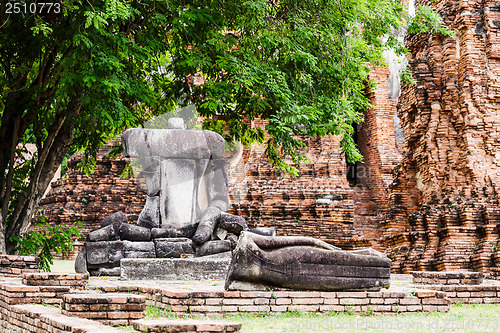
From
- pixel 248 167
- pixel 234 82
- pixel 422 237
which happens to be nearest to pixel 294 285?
pixel 234 82

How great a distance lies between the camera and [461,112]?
13.0 metres

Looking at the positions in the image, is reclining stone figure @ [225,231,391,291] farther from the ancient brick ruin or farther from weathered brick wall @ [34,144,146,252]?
weathered brick wall @ [34,144,146,252]

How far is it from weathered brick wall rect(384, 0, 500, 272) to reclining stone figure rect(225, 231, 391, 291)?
19.6 feet

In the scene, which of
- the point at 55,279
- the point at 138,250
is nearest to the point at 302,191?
the point at 138,250

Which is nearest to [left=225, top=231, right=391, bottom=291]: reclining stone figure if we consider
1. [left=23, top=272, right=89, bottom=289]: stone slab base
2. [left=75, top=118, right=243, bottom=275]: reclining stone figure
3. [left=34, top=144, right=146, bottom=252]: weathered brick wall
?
[left=23, top=272, right=89, bottom=289]: stone slab base

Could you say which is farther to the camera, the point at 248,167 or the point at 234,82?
the point at 248,167

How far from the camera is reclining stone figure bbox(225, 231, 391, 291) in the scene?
589 centimetres

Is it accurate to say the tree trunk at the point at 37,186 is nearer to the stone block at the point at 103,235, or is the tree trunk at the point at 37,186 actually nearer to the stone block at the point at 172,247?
the stone block at the point at 103,235

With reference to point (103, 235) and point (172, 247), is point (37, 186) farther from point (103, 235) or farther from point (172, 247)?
point (172, 247)

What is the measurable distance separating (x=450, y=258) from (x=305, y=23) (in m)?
5.00

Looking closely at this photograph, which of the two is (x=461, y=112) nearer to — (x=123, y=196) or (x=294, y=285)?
(x=294, y=285)

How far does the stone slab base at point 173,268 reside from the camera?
289 inches

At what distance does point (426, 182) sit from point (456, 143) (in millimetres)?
1057

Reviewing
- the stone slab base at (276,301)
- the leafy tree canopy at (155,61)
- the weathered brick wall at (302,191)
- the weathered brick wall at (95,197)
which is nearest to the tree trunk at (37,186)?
the leafy tree canopy at (155,61)
